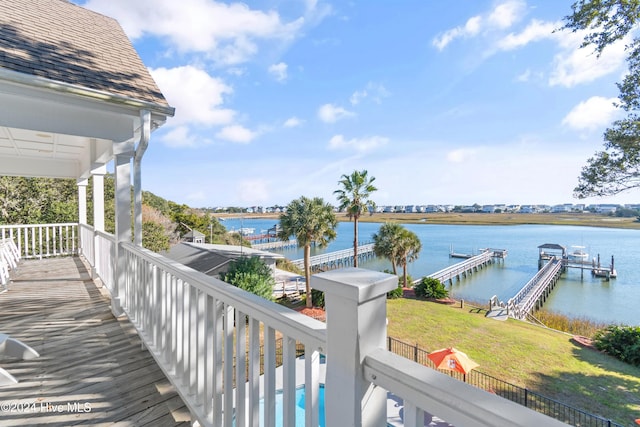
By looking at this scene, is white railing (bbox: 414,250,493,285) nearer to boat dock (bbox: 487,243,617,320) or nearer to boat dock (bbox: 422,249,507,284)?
boat dock (bbox: 422,249,507,284)

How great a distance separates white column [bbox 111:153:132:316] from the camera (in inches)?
138

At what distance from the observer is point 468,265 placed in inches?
1374

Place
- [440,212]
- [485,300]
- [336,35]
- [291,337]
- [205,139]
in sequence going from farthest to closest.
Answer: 1. [440,212]
2. [205,139]
3. [485,300]
4. [336,35]
5. [291,337]

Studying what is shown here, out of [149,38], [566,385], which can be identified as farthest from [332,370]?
[566,385]

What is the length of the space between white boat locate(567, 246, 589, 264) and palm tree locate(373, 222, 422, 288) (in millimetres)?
24502

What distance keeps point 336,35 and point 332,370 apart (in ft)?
55.3

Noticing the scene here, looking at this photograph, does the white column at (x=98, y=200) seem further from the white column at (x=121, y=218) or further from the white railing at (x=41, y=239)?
the white column at (x=121, y=218)

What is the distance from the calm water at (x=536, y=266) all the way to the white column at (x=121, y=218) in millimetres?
17032

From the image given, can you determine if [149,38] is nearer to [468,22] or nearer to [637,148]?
[637,148]

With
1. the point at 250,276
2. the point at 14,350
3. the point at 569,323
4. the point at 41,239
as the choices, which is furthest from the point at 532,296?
the point at 14,350

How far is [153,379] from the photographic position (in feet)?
7.73

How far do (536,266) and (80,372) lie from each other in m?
44.9

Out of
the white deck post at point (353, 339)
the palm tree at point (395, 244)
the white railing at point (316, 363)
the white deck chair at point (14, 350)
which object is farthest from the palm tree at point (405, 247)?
the white deck post at point (353, 339)

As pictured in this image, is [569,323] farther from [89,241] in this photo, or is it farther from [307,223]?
[89,241]
